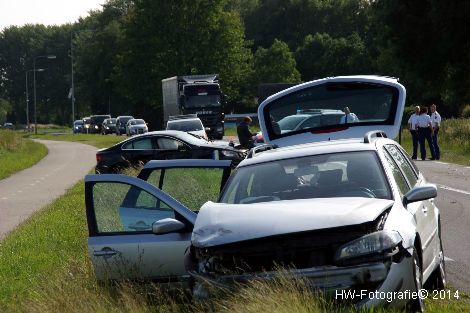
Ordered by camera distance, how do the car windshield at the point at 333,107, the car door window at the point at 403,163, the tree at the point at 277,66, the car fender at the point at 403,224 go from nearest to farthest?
1. the car fender at the point at 403,224
2. the car door window at the point at 403,163
3. the car windshield at the point at 333,107
4. the tree at the point at 277,66

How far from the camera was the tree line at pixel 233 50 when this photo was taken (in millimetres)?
50562

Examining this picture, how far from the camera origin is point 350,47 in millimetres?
99062

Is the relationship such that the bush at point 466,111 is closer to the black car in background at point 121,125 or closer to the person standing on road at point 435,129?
the black car in background at point 121,125

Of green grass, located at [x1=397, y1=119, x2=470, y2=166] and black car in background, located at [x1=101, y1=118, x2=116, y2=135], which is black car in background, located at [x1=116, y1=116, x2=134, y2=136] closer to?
black car in background, located at [x1=101, y1=118, x2=116, y2=135]

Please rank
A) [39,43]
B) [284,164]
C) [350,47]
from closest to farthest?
[284,164] < [350,47] < [39,43]

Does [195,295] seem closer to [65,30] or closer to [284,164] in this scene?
[284,164]

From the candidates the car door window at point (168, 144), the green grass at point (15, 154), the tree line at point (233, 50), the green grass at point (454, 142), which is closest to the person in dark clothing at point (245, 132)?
the car door window at point (168, 144)

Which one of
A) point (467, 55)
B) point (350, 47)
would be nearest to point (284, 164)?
point (467, 55)

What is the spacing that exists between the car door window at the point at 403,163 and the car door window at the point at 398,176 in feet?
0.53

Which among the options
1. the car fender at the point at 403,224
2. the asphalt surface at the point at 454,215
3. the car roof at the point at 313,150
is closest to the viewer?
the car fender at the point at 403,224

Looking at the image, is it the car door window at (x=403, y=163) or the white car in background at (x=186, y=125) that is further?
the white car in background at (x=186, y=125)

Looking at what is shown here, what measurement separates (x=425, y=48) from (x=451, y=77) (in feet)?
8.46

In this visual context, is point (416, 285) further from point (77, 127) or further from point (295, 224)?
point (77, 127)

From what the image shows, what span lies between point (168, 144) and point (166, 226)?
18.7 metres
